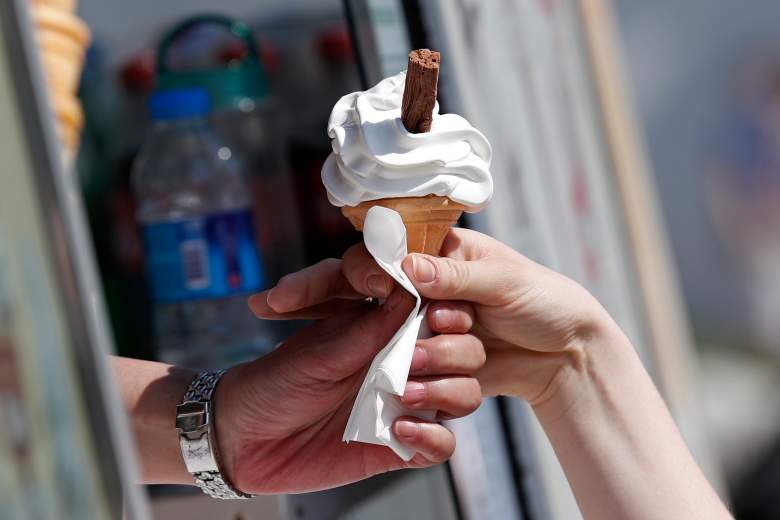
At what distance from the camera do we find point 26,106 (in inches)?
34.7

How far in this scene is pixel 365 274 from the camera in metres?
1.25

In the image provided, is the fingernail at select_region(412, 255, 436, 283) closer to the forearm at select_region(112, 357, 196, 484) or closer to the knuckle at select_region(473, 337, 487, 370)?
the knuckle at select_region(473, 337, 487, 370)

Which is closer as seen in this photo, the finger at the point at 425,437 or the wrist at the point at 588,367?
the finger at the point at 425,437

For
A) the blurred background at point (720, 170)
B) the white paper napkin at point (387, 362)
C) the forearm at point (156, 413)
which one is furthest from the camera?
the blurred background at point (720, 170)

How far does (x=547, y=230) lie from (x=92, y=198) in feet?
3.72

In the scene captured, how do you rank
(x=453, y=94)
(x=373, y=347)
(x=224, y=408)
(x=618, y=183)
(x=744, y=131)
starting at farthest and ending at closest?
(x=744, y=131) < (x=618, y=183) < (x=453, y=94) < (x=224, y=408) < (x=373, y=347)

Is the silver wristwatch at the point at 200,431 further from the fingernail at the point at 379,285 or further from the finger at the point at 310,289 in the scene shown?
the fingernail at the point at 379,285

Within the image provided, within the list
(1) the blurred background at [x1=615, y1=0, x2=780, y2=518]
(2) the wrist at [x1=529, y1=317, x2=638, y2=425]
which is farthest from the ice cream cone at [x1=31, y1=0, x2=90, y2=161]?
(1) the blurred background at [x1=615, y1=0, x2=780, y2=518]

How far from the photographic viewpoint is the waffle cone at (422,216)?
122cm

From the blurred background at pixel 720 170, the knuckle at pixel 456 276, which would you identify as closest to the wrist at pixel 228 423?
the knuckle at pixel 456 276

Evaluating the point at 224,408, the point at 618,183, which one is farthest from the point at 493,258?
the point at 618,183

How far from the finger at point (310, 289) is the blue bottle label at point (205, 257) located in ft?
3.31

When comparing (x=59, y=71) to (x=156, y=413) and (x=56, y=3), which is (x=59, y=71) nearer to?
(x=56, y=3)

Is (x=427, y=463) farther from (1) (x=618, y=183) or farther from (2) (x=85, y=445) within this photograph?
(1) (x=618, y=183)
